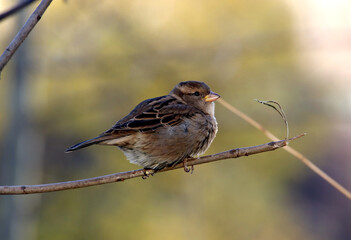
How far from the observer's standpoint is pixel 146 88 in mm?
10938

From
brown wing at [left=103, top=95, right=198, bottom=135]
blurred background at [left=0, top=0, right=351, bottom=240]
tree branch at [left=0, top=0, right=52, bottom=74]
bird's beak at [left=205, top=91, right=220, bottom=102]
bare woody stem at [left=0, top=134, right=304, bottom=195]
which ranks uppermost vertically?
blurred background at [left=0, top=0, right=351, bottom=240]

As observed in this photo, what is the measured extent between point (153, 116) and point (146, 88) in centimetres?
625

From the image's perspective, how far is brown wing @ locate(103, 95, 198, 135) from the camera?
179 inches

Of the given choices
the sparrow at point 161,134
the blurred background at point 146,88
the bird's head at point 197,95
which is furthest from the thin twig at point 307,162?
the blurred background at point 146,88

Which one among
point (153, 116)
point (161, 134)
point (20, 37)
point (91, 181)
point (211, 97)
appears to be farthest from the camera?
point (211, 97)

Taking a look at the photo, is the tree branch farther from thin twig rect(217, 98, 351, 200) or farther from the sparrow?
the sparrow

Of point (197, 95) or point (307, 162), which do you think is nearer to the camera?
point (307, 162)

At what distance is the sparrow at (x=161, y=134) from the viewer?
4398 millimetres

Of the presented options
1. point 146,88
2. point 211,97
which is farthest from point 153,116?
point 146,88

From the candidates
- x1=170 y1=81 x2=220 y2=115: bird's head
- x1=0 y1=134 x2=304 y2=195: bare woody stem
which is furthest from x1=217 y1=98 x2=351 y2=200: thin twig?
x1=170 y1=81 x2=220 y2=115: bird's head

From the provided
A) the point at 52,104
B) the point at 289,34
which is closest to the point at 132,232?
the point at 52,104

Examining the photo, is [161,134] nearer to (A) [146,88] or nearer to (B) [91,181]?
(B) [91,181]

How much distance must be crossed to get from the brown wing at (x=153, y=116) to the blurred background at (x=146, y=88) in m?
4.07

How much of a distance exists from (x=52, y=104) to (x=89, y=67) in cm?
128
